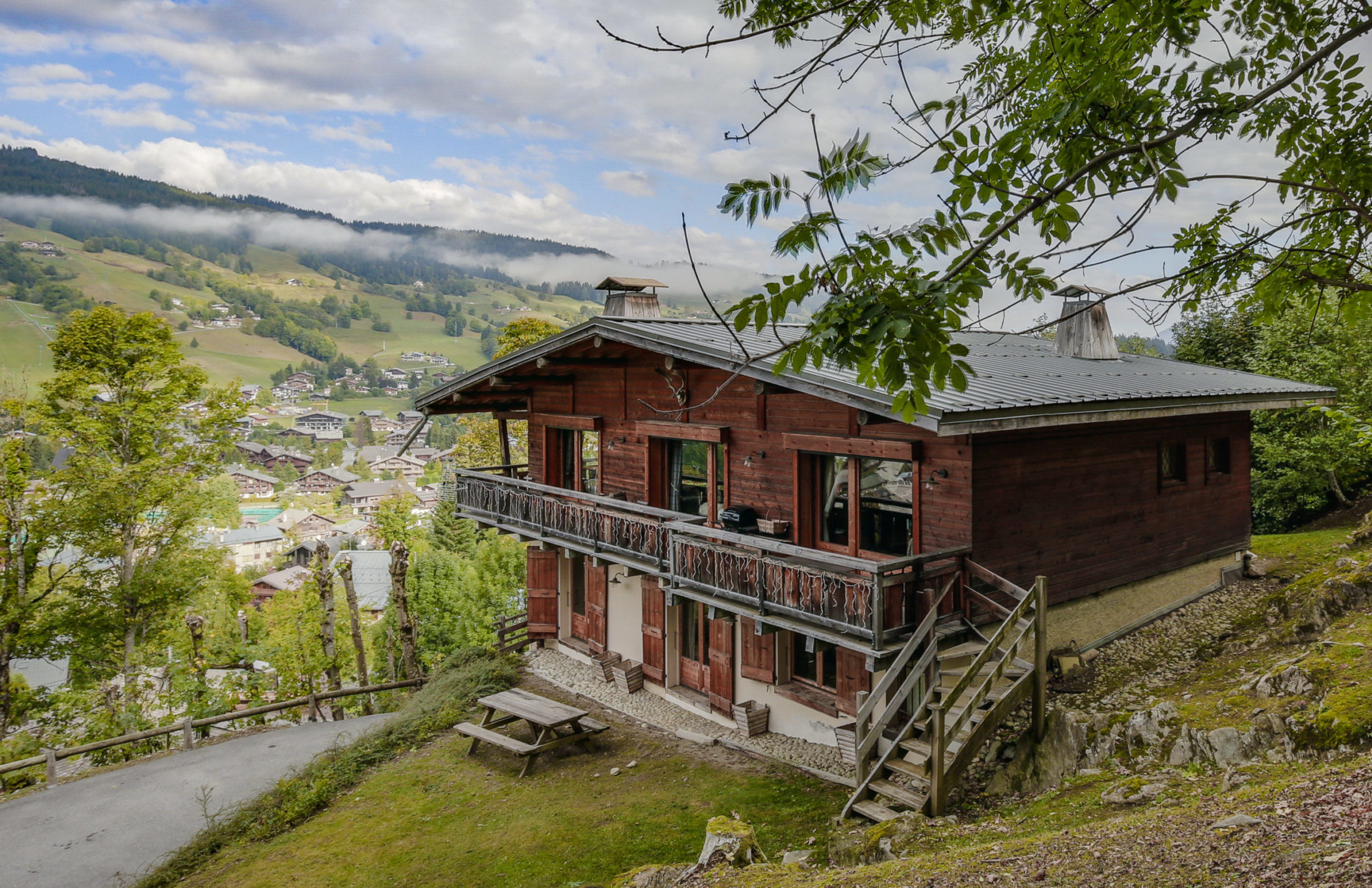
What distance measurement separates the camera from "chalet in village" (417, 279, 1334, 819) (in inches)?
341

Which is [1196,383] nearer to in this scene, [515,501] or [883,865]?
[883,865]

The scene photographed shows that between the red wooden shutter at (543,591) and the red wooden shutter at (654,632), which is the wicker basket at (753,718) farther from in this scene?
the red wooden shutter at (543,591)

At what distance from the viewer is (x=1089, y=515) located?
35.9 feet

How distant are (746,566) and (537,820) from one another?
4.29 metres

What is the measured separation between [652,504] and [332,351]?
187894 mm

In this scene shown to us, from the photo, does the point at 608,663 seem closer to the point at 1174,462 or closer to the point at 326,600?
the point at 326,600

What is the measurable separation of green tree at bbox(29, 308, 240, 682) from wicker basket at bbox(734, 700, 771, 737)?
54.8 feet

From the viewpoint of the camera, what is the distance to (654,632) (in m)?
14.3

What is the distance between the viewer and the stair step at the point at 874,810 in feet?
25.3

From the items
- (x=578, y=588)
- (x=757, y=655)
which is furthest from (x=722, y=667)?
(x=578, y=588)

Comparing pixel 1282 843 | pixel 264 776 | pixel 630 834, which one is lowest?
pixel 264 776

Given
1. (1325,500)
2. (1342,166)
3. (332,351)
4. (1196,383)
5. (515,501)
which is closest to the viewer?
(1342,166)

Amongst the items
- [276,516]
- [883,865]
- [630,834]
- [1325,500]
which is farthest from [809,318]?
[276,516]

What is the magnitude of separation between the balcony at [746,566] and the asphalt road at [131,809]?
239 inches
